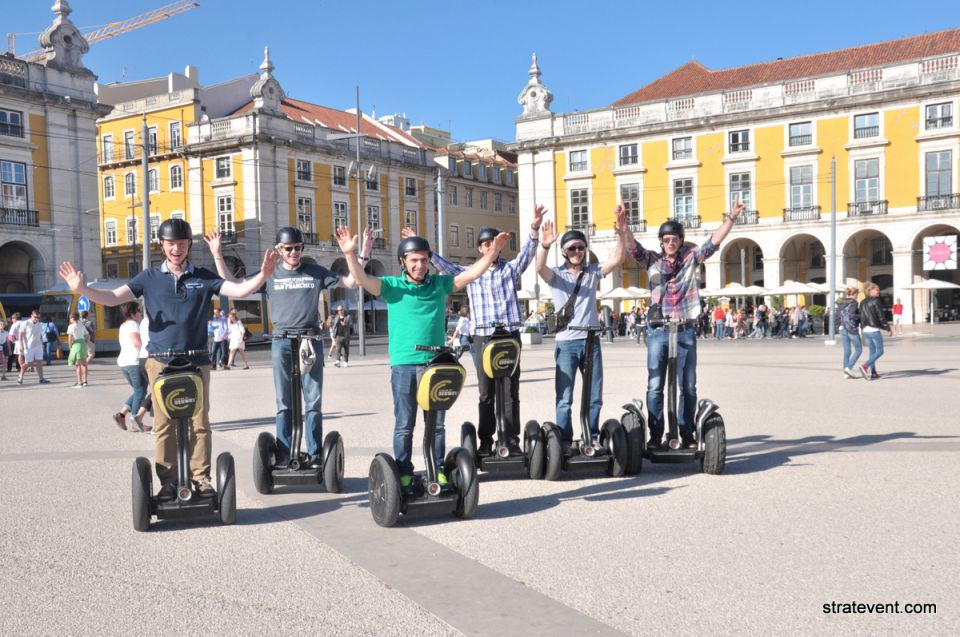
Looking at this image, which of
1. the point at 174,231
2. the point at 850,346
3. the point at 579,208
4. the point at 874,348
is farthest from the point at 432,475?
the point at 579,208

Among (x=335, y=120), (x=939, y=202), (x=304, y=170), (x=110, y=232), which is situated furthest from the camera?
(x=335, y=120)

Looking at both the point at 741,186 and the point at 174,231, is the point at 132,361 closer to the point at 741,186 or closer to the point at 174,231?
the point at 174,231

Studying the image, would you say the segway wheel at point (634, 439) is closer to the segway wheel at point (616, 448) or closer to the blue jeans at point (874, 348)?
the segway wheel at point (616, 448)

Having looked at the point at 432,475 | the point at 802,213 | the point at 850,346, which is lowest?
the point at 432,475

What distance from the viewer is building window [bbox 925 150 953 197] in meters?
43.8

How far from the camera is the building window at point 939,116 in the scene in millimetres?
43375

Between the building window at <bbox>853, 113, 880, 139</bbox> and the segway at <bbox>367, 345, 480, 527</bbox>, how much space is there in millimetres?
46052

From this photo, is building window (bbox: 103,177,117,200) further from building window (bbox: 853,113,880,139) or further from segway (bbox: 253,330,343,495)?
segway (bbox: 253,330,343,495)

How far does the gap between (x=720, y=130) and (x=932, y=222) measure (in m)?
12.3

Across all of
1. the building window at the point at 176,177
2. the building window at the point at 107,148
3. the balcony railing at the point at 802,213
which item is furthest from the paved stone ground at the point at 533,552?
the building window at the point at 107,148

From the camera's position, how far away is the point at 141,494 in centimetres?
568

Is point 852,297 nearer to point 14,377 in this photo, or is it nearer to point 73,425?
point 73,425

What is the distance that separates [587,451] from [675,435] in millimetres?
819

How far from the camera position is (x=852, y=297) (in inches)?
627
